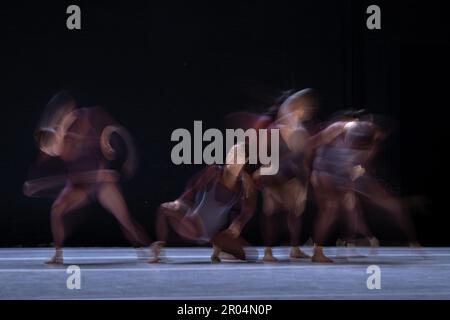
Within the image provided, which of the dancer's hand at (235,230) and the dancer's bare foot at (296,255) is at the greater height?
the dancer's hand at (235,230)

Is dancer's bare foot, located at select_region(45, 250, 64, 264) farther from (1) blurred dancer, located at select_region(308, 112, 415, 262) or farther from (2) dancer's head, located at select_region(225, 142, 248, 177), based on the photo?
(1) blurred dancer, located at select_region(308, 112, 415, 262)

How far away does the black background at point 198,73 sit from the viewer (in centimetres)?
865

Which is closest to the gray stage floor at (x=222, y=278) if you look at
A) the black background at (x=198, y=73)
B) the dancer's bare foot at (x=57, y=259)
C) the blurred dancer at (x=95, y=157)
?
the dancer's bare foot at (x=57, y=259)

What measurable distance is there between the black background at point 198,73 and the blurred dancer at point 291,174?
140 cm

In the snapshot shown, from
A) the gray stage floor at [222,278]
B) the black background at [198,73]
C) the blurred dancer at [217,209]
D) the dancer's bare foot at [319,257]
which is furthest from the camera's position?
the black background at [198,73]

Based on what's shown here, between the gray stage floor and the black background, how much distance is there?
4.61 feet

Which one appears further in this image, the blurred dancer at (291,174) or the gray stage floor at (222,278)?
the blurred dancer at (291,174)

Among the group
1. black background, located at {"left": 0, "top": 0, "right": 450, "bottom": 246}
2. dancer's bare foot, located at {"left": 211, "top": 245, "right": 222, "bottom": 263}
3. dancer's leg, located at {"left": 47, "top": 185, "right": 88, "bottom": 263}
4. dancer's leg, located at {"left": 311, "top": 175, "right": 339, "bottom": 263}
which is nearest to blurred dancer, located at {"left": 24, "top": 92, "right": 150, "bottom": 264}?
black background, located at {"left": 0, "top": 0, "right": 450, "bottom": 246}

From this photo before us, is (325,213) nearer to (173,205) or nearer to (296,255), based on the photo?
(296,255)

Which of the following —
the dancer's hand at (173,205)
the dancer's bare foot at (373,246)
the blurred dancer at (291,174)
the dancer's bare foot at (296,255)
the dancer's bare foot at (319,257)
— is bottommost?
the dancer's bare foot at (373,246)

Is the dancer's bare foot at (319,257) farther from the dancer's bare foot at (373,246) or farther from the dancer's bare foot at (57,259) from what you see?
the dancer's bare foot at (57,259)

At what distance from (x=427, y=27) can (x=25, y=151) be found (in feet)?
16.8
